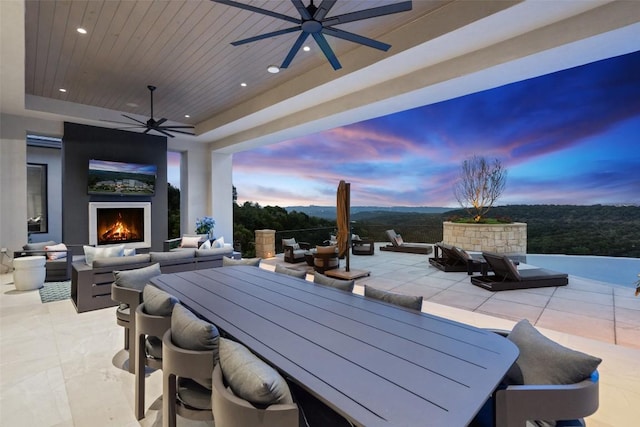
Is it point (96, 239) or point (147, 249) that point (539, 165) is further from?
point (96, 239)

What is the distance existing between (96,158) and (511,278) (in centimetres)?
980

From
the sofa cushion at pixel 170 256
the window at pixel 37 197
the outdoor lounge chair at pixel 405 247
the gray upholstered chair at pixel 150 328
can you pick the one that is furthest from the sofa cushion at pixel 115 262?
the window at pixel 37 197

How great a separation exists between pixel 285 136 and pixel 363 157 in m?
6.80

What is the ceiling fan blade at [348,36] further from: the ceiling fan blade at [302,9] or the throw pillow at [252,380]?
the throw pillow at [252,380]

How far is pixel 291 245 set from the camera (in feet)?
27.1

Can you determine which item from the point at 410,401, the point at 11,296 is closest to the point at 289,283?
the point at 410,401

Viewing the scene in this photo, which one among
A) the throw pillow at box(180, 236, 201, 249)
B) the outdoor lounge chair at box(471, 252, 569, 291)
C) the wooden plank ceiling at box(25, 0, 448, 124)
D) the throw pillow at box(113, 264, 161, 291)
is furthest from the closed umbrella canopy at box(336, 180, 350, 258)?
the throw pillow at box(180, 236, 201, 249)

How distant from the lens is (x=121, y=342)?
339 cm

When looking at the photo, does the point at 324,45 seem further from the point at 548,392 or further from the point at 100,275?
the point at 100,275

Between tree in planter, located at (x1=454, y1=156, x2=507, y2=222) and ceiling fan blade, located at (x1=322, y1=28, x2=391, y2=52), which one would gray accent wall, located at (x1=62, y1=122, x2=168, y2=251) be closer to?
ceiling fan blade, located at (x1=322, y1=28, x2=391, y2=52)

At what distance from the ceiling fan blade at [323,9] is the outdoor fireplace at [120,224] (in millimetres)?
7726

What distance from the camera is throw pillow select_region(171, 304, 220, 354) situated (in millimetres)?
1551

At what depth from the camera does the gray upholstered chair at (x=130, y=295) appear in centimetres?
265

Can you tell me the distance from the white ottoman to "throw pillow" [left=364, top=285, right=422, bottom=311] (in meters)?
6.44
